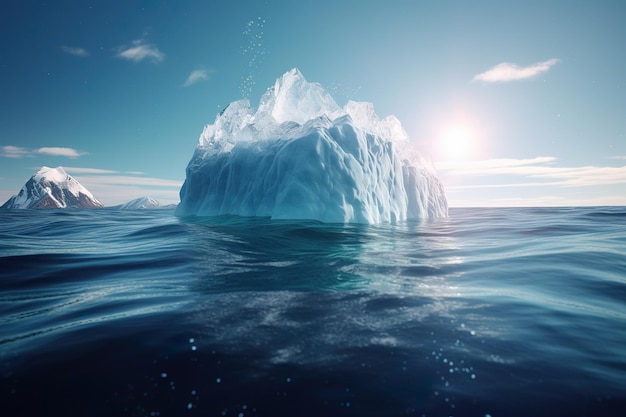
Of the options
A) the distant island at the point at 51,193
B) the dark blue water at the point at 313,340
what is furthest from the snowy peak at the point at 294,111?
the distant island at the point at 51,193

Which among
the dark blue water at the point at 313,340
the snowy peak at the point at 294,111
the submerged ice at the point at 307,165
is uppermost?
the snowy peak at the point at 294,111

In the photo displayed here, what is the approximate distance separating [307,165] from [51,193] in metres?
206

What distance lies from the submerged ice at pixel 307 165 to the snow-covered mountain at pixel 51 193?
607 feet

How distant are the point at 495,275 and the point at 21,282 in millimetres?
6752

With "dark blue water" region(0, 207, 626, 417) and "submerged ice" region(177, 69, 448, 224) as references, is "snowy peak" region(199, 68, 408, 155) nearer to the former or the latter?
"submerged ice" region(177, 69, 448, 224)

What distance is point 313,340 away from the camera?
8.09 feet

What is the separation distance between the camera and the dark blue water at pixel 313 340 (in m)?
1.81

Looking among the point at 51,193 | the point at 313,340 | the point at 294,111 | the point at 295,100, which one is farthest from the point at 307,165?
the point at 51,193

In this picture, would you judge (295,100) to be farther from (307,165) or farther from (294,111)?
(307,165)

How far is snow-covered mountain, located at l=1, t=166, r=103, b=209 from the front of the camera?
516ft

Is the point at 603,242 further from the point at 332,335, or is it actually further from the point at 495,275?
the point at 332,335

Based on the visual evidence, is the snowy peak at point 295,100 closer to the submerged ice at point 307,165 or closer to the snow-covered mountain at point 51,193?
the submerged ice at point 307,165

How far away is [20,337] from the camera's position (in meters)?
2.57

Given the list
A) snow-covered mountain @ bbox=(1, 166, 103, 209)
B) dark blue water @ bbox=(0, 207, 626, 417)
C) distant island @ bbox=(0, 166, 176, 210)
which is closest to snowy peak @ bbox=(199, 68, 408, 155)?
dark blue water @ bbox=(0, 207, 626, 417)
